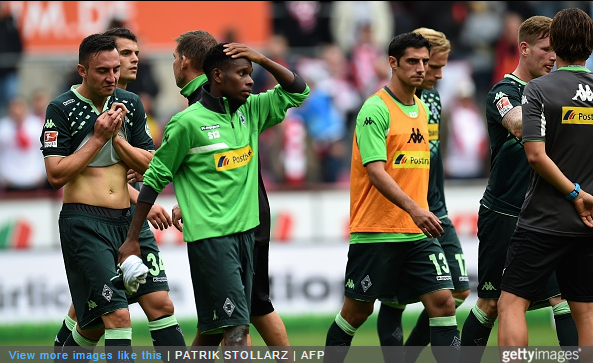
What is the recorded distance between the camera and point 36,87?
1814 centimetres

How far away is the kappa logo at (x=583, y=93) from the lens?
25.9 ft

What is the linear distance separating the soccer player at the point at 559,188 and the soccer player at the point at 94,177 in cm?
297

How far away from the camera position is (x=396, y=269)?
9539 mm

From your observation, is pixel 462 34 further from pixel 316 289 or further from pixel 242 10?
pixel 316 289

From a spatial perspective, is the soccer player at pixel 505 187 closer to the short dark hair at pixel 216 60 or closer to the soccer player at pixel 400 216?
the soccer player at pixel 400 216

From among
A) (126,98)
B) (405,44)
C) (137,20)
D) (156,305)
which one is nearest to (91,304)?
(156,305)

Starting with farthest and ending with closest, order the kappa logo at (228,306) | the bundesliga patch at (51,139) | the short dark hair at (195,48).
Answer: the short dark hair at (195,48) < the bundesliga patch at (51,139) < the kappa logo at (228,306)

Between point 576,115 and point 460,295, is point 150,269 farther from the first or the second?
point 576,115

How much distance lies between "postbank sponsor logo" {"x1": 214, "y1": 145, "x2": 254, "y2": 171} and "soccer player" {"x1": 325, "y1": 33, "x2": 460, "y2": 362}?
50.9 inches

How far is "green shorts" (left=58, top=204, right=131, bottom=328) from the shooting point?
341 inches

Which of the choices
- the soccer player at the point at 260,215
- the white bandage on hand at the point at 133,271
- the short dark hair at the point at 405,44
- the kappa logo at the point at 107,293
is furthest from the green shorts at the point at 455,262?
the white bandage on hand at the point at 133,271

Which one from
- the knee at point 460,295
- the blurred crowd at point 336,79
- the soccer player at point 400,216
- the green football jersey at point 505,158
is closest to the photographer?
the green football jersey at point 505,158

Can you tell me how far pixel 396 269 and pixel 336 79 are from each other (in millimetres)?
8973

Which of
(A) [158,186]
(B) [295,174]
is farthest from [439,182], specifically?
(B) [295,174]
